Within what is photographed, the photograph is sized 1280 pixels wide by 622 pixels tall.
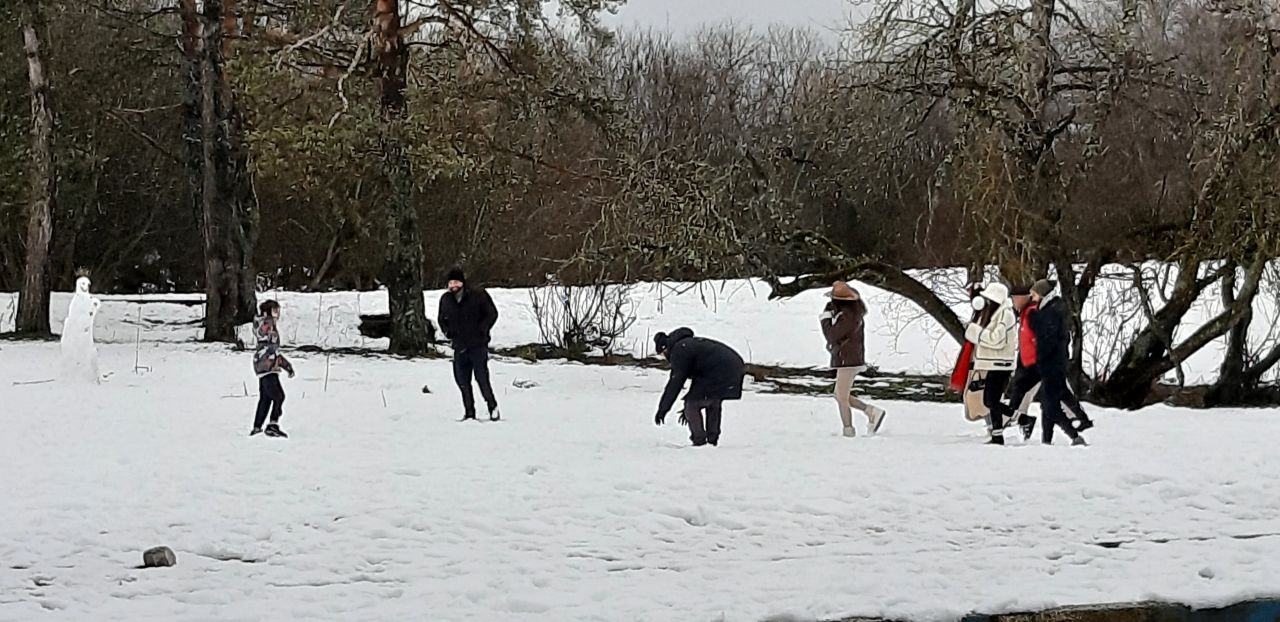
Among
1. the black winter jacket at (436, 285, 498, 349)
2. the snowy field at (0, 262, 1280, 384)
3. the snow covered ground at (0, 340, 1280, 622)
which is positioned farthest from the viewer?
the snowy field at (0, 262, 1280, 384)

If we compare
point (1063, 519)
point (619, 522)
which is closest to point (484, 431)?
point (619, 522)

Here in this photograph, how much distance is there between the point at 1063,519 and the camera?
1021 cm

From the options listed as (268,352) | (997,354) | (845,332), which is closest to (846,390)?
(845,332)

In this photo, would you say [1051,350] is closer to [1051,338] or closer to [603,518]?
[1051,338]

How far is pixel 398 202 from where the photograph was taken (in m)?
23.9

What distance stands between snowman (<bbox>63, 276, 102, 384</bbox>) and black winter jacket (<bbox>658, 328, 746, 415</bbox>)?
9.70 m

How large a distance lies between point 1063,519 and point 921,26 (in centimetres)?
1081

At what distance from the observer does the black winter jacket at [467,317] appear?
48.4ft

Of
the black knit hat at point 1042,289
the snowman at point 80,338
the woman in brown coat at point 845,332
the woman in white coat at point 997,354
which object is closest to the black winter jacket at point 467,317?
the woman in brown coat at point 845,332

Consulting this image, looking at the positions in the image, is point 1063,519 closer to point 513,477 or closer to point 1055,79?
point 513,477

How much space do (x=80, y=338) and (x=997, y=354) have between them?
1240cm

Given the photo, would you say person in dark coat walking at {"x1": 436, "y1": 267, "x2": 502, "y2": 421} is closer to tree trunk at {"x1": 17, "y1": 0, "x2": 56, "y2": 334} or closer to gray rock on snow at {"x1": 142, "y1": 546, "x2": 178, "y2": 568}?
gray rock on snow at {"x1": 142, "y1": 546, "x2": 178, "y2": 568}

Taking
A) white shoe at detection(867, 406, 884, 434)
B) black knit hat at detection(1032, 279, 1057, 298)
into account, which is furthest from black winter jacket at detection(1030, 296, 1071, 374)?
white shoe at detection(867, 406, 884, 434)

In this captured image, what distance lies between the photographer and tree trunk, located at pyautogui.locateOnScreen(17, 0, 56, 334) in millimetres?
25891
